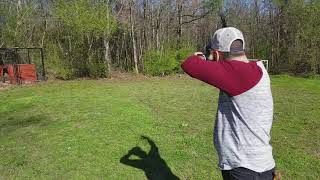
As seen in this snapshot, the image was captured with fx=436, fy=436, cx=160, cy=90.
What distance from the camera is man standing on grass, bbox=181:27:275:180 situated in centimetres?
272

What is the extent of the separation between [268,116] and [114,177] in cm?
364

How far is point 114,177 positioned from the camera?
20.1ft

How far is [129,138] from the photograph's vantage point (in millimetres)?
8344

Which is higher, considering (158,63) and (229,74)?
(229,74)

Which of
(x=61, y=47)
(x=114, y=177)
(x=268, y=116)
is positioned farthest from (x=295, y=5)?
(x=268, y=116)

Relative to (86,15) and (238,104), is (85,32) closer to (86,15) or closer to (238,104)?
(86,15)

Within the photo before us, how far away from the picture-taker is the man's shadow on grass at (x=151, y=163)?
616 centimetres

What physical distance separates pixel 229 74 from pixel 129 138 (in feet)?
19.1

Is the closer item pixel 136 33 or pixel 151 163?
pixel 151 163

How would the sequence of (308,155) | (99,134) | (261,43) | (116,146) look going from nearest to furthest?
1. (308,155)
2. (116,146)
3. (99,134)
4. (261,43)

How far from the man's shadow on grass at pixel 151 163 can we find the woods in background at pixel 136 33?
17.2m

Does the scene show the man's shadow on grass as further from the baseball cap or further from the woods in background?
the woods in background

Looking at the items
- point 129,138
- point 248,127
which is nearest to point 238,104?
point 248,127

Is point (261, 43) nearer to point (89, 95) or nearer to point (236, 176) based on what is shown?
point (89, 95)
